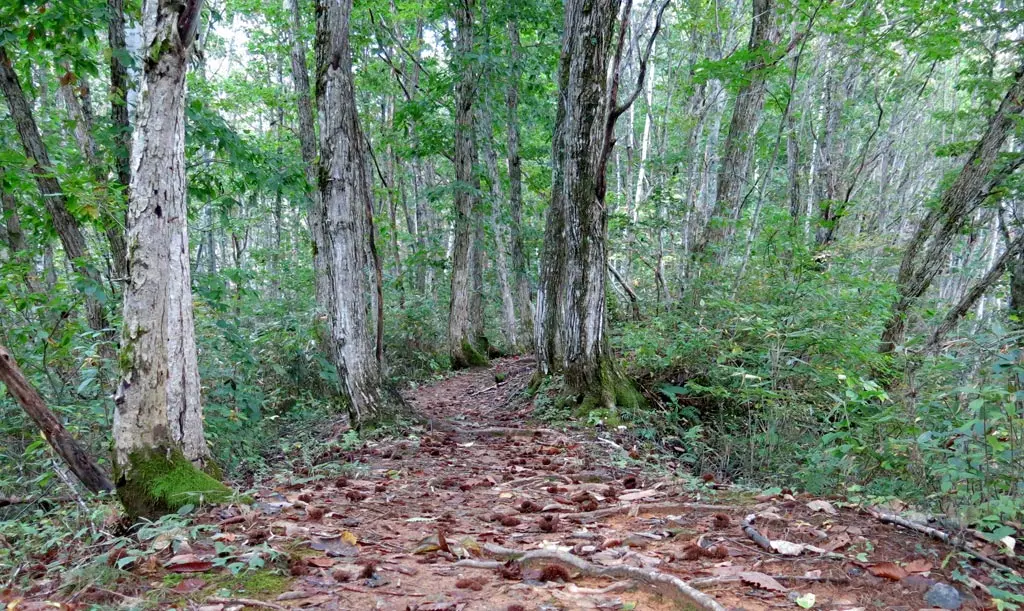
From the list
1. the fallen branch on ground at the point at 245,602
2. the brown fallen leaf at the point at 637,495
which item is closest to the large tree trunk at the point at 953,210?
the brown fallen leaf at the point at 637,495

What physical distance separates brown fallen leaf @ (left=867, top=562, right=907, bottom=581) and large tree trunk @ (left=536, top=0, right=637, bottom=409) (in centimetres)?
433

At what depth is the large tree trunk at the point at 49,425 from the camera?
355 cm

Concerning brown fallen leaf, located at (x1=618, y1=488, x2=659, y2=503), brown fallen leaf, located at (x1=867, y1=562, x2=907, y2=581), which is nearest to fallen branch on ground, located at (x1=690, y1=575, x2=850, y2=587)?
brown fallen leaf, located at (x1=867, y1=562, x2=907, y2=581)

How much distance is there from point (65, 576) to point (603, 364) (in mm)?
5594

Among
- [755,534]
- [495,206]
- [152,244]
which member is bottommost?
[755,534]

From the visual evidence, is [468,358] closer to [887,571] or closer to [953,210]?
[953,210]

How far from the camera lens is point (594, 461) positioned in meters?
5.48

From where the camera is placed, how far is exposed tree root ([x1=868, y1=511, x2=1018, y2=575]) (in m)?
2.53

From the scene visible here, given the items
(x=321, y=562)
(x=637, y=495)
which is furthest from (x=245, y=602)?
(x=637, y=495)

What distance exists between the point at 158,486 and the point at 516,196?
12.3 metres

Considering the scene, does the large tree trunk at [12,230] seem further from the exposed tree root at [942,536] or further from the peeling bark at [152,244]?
the exposed tree root at [942,536]

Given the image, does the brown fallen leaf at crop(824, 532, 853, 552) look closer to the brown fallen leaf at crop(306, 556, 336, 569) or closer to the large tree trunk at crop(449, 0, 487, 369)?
the brown fallen leaf at crop(306, 556, 336, 569)

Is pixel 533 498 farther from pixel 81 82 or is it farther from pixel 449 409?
pixel 81 82

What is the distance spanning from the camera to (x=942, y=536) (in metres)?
2.75
